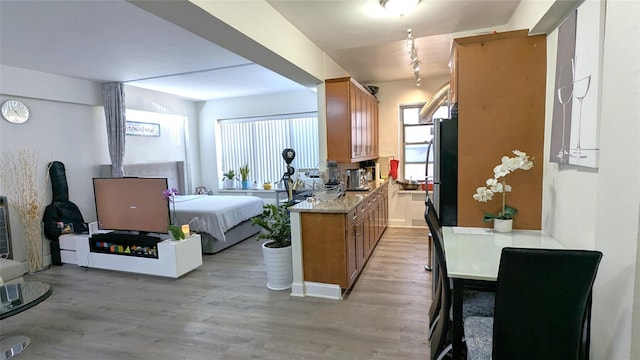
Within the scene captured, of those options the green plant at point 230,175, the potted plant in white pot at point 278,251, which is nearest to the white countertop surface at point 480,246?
the potted plant in white pot at point 278,251

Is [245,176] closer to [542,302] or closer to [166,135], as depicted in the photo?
[166,135]

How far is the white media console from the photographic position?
3734 millimetres

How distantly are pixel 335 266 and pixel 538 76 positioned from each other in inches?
88.5

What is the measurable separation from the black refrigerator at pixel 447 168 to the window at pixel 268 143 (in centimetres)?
408

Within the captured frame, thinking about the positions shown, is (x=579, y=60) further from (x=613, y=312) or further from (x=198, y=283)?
(x=198, y=283)

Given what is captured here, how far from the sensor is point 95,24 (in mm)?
2881

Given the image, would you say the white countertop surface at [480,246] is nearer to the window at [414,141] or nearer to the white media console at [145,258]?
the white media console at [145,258]

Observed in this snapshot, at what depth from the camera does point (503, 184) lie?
7.19 feet

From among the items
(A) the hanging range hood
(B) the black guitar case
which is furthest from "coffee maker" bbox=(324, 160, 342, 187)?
(B) the black guitar case

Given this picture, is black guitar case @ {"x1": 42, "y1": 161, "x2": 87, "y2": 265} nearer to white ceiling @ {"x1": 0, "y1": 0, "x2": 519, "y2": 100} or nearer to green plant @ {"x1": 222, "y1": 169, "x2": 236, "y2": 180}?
white ceiling @ {"x1": 0, "y1": 0, "x2": 519, "y2": 100}

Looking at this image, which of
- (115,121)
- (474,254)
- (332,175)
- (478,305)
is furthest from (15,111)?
(478,305)

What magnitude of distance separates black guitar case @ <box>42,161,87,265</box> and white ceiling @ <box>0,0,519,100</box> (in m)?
1.43

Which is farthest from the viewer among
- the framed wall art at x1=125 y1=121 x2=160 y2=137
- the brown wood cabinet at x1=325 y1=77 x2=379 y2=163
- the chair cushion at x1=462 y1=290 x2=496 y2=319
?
the framed wall art at x1=125 y1=121 x2=160 y2=137

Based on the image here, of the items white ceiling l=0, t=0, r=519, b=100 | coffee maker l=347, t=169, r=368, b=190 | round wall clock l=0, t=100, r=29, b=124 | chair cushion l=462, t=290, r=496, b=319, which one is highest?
white ceiling l=0, t=0, r=519, b=100
